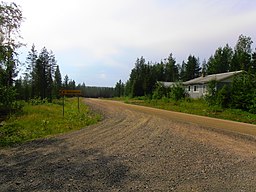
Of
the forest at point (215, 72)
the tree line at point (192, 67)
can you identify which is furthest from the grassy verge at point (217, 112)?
the tree line at point (192, 67)

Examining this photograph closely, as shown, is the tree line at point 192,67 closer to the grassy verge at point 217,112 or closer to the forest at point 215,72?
the forest at point 215,72

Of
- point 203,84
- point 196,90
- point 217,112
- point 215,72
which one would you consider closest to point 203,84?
point 203,84

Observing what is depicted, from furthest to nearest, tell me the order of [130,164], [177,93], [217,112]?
[177,93] → [217,112] → [130,164]

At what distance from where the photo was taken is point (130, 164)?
24.1 ft

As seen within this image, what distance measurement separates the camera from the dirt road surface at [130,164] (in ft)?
18.8

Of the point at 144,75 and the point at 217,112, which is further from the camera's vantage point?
the point at 144,75

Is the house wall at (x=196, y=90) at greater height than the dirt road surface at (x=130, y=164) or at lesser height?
greater

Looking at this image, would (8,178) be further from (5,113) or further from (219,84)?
(219,84)

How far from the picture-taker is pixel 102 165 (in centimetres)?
722

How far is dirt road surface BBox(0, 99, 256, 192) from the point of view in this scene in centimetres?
574

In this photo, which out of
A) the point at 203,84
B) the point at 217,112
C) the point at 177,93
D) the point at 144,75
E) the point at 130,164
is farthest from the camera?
the point at 144,75

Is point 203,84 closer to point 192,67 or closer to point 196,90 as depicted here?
point 196,90

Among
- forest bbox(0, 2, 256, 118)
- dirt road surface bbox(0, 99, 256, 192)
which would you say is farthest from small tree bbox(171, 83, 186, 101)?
dirt road surface bbox(0, 99, 256, 192)

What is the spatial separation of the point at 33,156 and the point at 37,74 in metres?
60.3
